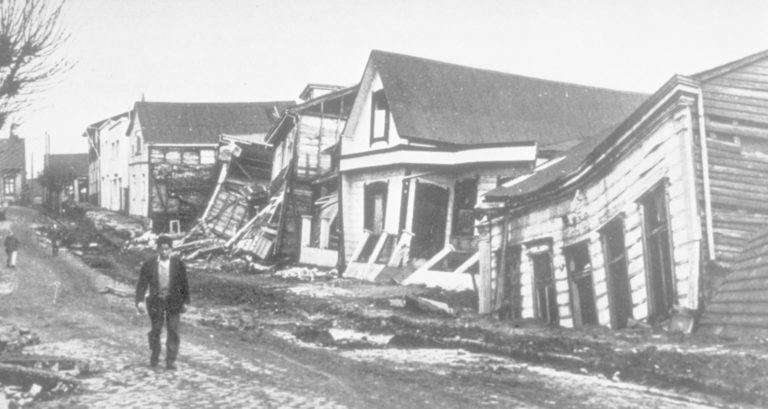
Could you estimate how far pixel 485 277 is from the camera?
1884 centimetres

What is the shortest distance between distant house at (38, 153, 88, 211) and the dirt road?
55478mm

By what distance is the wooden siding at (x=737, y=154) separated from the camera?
12.2 m

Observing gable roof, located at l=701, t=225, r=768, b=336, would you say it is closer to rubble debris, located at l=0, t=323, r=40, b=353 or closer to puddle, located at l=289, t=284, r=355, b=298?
rubble debris, located at l=0, t=323, r=40, b=353

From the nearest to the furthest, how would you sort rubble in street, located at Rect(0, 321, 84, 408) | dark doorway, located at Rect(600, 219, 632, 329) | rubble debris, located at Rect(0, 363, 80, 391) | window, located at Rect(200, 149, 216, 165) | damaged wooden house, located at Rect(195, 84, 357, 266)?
rubble in street, located at Rect(0, 321, 84, 408), rubble debris, located at Rect(0, 363, 80, 391), dark doorway, located at Rect(600, 219, 632, 329), damaged wooden house, located at Rect(195, 84, 357, 266), window, located at Rect(200, 149, 216, 165)

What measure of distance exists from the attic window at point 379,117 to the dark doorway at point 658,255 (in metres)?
15.2

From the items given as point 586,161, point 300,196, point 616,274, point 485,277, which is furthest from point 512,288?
point 300,196

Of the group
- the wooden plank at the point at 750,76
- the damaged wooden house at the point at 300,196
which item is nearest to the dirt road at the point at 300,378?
the wooden plank at the point at 750,76

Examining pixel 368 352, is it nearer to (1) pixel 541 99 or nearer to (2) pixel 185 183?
(1) pixel 541 99

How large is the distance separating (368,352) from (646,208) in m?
4.65

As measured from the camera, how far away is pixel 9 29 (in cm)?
1302

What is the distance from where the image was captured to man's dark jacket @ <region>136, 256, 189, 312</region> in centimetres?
1037

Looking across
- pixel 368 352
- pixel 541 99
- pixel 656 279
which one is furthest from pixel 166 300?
pixel 541 99

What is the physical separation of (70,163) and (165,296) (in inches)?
3010

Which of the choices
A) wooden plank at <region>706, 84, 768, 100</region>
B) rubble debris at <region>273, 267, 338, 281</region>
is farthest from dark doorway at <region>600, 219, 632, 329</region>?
rubble debris at <region>273, 267, 338, 281</region>
